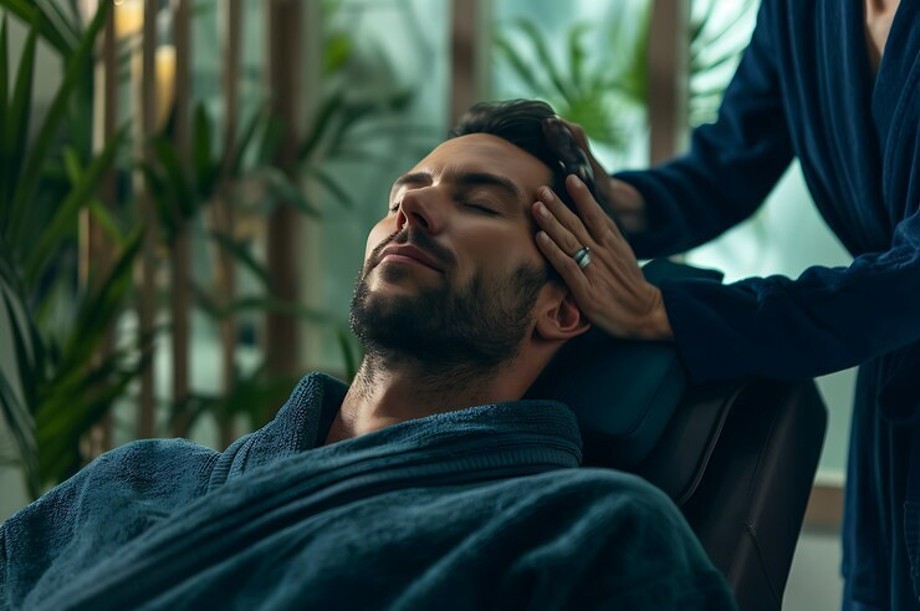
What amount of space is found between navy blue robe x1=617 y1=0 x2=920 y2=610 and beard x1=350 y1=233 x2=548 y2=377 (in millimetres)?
167

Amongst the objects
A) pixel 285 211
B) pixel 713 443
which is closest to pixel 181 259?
pixel 285 211

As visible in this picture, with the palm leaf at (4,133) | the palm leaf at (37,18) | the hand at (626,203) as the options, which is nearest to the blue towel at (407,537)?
the hand at (626,203)

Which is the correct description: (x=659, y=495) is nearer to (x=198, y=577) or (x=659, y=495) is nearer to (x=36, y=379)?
(x=198, y=577)

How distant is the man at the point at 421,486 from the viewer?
1.09 m

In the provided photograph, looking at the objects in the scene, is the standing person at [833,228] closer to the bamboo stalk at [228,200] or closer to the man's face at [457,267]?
the man's face at [457,267]

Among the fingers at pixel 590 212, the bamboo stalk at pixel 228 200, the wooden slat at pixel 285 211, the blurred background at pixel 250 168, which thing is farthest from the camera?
the wooden slat at pixel 285 211

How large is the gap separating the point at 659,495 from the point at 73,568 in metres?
0.53

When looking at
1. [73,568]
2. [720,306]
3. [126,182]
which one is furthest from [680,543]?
[126,182]

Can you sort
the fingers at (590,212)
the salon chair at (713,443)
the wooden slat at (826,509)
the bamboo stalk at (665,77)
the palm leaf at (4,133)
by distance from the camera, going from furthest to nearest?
the bamboo stalk at (665,77) < the wooden slat at (826,509) < the palm leaf at (4,133) < the fingers at (590,212) < the salon chair at (713,443)

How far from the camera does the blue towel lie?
1077 millimetres

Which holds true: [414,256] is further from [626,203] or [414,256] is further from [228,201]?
[228,201]

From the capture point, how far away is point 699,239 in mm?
1718

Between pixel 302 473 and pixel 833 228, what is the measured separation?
2.58 feet

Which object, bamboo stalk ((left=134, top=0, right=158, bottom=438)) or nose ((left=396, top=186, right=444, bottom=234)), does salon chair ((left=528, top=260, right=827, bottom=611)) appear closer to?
nose ((left=396, top=186, right=444, bottom=234))
